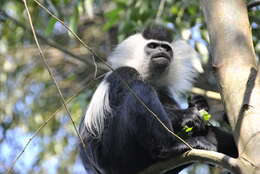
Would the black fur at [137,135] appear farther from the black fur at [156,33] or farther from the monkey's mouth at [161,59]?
the black fur at [156,33]

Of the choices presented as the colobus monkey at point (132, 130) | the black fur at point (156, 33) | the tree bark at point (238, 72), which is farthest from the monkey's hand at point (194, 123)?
the black fur at point (156, 33)

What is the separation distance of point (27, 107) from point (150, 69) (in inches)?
88.4

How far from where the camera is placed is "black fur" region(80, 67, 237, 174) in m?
2.83

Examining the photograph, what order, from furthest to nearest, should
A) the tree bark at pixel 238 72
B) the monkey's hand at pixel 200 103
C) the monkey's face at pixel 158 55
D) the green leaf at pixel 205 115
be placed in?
the monkey's face at pixel 158 55 < the monkey's hand at pixel 200 103 < the green leaf at pixel 205 115 < the tree bark at pixel 238 72

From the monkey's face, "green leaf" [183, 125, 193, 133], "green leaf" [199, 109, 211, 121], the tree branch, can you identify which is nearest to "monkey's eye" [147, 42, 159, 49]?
the monkey's face

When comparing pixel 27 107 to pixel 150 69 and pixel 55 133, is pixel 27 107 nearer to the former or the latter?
pixel 55 133

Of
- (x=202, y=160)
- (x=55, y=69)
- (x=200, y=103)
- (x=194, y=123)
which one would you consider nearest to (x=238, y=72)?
(x=202, y=160)

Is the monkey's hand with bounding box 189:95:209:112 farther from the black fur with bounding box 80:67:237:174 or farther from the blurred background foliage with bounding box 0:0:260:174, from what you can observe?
the blurred background foliage with bounding box 0:0:260:174

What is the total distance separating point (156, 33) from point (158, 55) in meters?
0.26

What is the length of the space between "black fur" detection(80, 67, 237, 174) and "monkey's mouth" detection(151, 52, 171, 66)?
2.07ft

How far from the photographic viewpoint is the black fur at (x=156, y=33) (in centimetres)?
400

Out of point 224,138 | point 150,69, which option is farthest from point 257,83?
point 150,69

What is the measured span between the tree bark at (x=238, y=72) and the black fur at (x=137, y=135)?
3.03 ft

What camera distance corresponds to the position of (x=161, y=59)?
3818 mm
